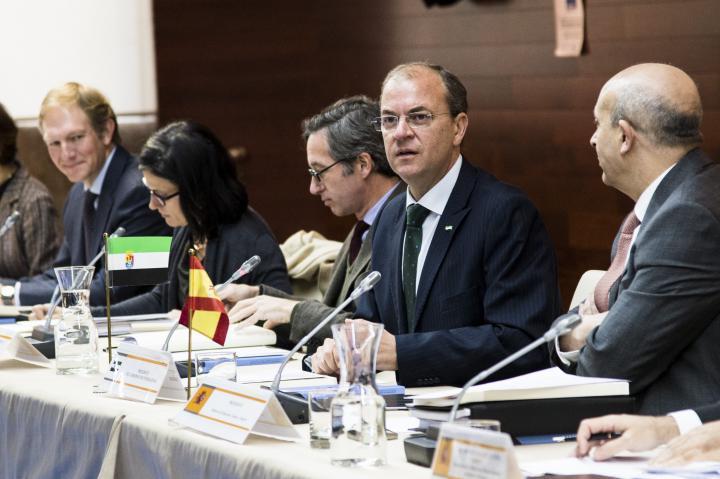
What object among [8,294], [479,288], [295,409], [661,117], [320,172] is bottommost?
[8,294]

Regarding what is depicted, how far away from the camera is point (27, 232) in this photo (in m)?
5.17

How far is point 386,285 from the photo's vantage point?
3.07 m

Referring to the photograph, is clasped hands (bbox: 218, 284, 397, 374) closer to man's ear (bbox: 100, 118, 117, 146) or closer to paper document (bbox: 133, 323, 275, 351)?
paper document (bbox: 133, 323, 275, 351)

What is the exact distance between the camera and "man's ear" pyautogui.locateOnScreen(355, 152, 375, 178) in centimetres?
361

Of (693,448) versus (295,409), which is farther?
(295,409)

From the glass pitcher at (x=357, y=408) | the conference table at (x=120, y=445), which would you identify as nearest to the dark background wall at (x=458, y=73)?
the conference table at (x=120, y=445)

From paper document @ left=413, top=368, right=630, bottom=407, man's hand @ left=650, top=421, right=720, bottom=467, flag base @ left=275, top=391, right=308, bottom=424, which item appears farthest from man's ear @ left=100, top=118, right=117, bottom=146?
man's hand @ left=650, top=421, right=720, bottom=467

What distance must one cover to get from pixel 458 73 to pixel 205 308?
2995 mm

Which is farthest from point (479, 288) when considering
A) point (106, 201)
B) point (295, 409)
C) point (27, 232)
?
point (27, 232)

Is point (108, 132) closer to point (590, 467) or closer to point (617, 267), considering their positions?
point (617, 267)

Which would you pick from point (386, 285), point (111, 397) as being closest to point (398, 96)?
point (386, 285)

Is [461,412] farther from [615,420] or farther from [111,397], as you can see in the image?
[111,397]

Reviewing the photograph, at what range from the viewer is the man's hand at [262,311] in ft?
10.6

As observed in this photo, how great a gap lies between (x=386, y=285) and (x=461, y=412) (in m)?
1.18
